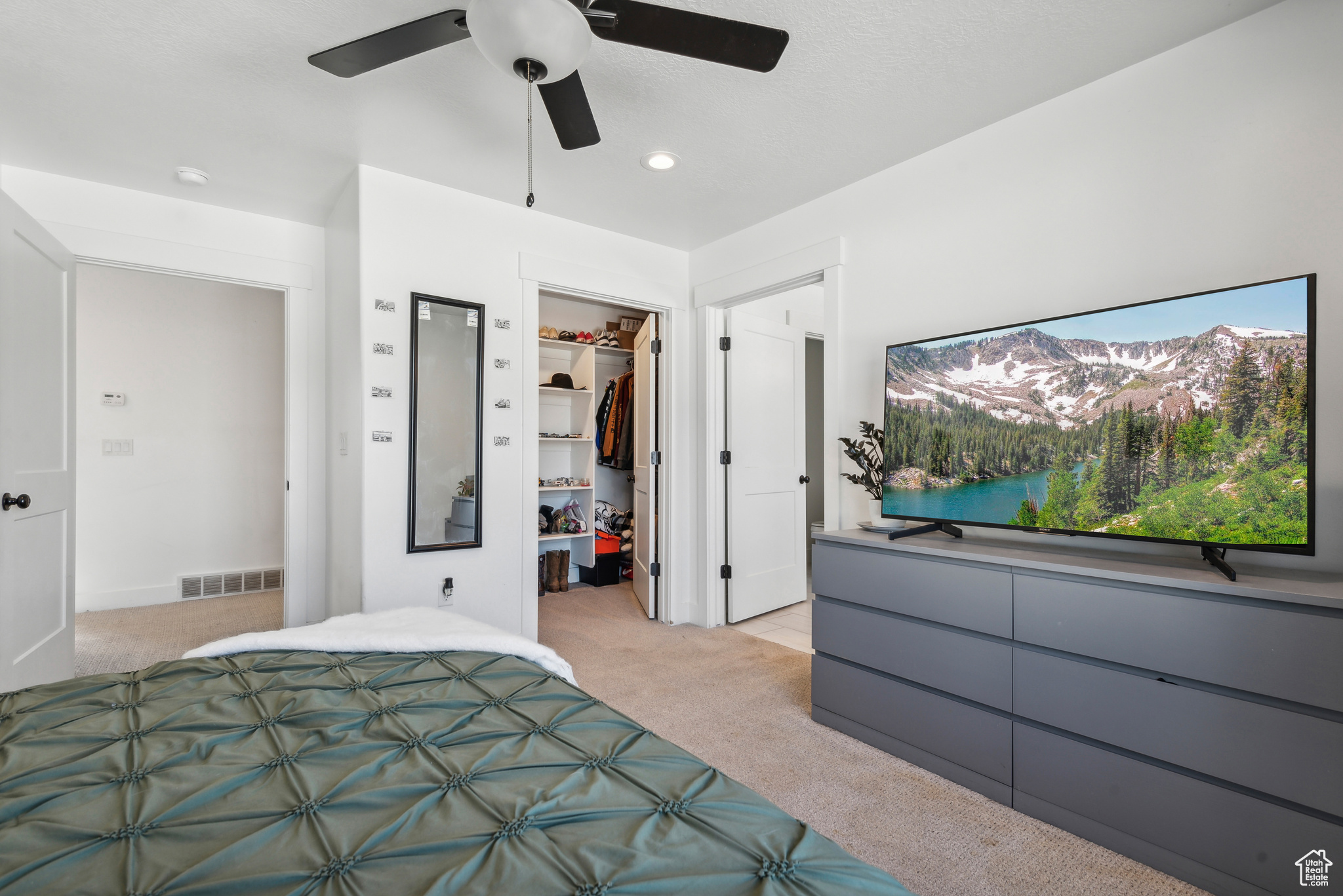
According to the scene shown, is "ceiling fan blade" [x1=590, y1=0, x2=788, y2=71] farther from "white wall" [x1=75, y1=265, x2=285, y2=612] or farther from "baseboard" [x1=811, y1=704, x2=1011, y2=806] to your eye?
"white wall" [x1=75, y1=265, x2=285, y2=612]

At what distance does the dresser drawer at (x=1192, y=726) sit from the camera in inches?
Answer: 55.2

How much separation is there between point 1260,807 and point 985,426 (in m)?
1.29

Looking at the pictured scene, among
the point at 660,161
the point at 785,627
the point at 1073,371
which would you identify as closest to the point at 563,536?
the point at 785,627

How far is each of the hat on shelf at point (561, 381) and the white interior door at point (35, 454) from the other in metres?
2.74

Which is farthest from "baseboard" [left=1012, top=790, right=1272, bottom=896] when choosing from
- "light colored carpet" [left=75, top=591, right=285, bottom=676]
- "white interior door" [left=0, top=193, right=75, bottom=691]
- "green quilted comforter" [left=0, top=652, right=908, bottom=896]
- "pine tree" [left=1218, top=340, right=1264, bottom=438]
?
"light colored carpet" [left=75, top=591, right=285, bottom=676]

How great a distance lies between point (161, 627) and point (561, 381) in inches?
118

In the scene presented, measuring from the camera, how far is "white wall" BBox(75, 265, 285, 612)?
4090mm

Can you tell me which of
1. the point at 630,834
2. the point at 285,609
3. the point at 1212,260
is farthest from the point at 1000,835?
the point at 285,609

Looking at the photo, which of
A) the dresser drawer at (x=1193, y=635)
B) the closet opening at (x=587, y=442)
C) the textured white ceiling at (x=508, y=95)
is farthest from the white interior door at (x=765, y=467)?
the dresser drawer at (x=1193, y=635)

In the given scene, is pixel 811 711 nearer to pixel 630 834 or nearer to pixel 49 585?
pixel 630 834

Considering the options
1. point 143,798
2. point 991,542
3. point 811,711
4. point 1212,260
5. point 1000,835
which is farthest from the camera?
point 811,711

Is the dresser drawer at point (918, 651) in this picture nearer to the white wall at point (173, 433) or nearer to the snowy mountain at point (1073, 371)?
the snowy mountain at point (1073, 371)

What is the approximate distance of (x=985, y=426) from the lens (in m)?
2.30

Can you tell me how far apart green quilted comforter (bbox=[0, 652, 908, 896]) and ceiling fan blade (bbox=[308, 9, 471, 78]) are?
1.58 metres
